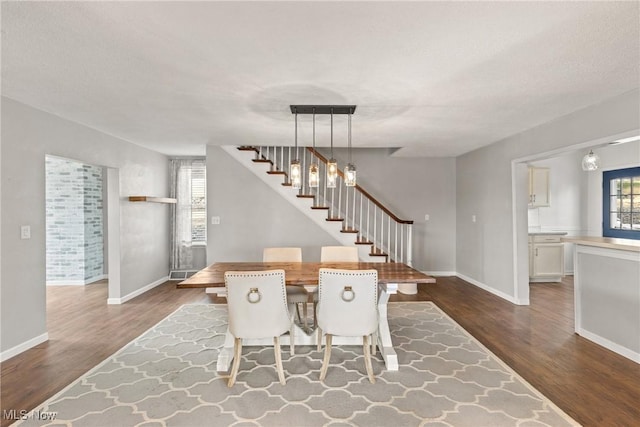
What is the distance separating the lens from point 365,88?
2.85 meters

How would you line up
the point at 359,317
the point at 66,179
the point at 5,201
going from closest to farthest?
the point at 359,317, the point at 5,201, the point at 66,179

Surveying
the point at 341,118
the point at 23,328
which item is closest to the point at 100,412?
the point at 23,328

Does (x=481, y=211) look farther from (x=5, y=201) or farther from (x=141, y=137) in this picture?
(x=5, y=201)

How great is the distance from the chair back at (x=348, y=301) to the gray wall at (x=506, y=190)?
275 cm

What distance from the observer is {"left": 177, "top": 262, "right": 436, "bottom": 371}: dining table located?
2783 millimetres

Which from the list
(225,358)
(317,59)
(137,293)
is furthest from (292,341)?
(137,293)

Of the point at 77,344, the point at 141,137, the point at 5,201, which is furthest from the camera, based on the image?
the point at 141,137

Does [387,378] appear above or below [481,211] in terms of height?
below

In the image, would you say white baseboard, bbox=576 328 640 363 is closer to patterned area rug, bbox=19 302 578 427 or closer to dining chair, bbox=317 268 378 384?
patterned area rug, bbox=19 302 578 427

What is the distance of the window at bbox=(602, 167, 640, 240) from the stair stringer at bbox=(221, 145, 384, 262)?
15.1ft

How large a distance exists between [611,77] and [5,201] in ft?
17.3

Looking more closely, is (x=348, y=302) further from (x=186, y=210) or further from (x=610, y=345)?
(x=186, y=210)

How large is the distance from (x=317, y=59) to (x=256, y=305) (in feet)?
6.01

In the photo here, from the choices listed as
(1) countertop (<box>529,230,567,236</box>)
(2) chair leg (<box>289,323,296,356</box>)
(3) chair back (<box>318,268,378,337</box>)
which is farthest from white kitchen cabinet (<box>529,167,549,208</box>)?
(2) chair leg (<box>289,323,296,356</box>)
